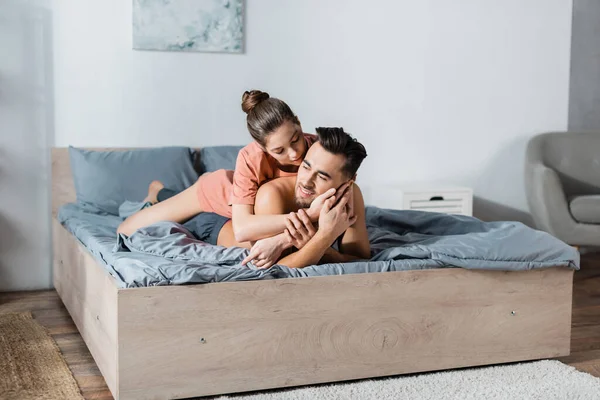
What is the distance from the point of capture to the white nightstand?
14.1 feet

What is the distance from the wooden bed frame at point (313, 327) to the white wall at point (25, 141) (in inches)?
48.5

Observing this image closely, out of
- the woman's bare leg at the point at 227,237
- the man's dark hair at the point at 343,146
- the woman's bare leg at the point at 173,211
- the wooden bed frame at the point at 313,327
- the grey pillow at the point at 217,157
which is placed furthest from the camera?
the grey pillow at the point at 217,157

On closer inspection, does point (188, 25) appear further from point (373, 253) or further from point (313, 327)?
point (313, 327)

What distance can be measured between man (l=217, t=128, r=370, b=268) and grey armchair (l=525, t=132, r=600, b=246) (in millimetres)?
2144

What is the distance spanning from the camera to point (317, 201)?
2.43 m

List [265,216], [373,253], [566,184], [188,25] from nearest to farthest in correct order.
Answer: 1. [265,216]
2. [373,253]
3. [188,25]
4. [566,184]

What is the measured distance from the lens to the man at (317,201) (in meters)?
2.39

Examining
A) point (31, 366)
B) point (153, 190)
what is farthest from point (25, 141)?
point (31, 366)

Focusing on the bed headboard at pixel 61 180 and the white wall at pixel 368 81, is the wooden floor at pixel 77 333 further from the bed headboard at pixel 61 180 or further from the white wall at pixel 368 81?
the white wall at pixel 368 81

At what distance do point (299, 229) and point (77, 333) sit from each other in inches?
47.3

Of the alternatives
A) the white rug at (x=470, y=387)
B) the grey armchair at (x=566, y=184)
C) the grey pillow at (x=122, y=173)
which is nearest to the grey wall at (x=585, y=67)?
the grey armchair at (x=566, y=184)

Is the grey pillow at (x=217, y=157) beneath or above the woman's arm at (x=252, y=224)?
above

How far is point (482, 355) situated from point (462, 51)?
99.7 inches

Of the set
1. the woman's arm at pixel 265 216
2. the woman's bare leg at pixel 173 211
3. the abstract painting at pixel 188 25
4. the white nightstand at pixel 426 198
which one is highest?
the abstract painting at pixel 188 25
